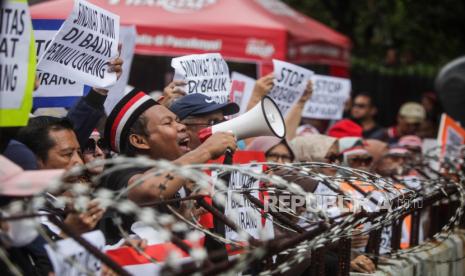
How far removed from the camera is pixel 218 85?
6.93 m

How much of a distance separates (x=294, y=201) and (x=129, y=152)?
3.19 ft

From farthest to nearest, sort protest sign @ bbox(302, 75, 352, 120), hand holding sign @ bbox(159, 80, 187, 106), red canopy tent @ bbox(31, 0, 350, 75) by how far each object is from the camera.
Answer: red canopy tent @ bbox(31, 0, 350, 75) < protest sign @ bbox(302, 75, 352, 120) < hand holding sign @ bbox(159, 80, 187, 106)

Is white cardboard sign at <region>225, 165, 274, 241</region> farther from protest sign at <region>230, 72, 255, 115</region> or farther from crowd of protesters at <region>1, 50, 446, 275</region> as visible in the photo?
protest sign at <region>230, 72, 255, 115</region>

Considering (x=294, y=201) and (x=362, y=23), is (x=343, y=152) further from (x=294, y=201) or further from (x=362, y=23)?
(x=362, y=23)

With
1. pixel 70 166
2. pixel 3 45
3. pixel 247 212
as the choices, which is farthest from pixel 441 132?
pixel 3 45

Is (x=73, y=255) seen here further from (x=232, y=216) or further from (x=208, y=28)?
(x=208, y=28)

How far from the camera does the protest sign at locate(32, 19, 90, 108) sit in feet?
19.7

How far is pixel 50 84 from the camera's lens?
6.09 m

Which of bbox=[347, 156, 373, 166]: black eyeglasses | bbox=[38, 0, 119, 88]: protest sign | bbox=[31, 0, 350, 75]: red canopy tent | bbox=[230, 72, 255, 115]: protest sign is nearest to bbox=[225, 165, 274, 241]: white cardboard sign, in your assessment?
bbox=[38, 0, 119, 88]: protest sign

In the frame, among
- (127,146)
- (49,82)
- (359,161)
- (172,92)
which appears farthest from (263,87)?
(127,146)

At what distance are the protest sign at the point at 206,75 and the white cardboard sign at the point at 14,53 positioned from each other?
268cm

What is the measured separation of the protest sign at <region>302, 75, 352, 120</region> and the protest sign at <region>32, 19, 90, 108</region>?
Result: 4.55 m

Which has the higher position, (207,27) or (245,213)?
(207,27)

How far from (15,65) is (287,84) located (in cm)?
453
